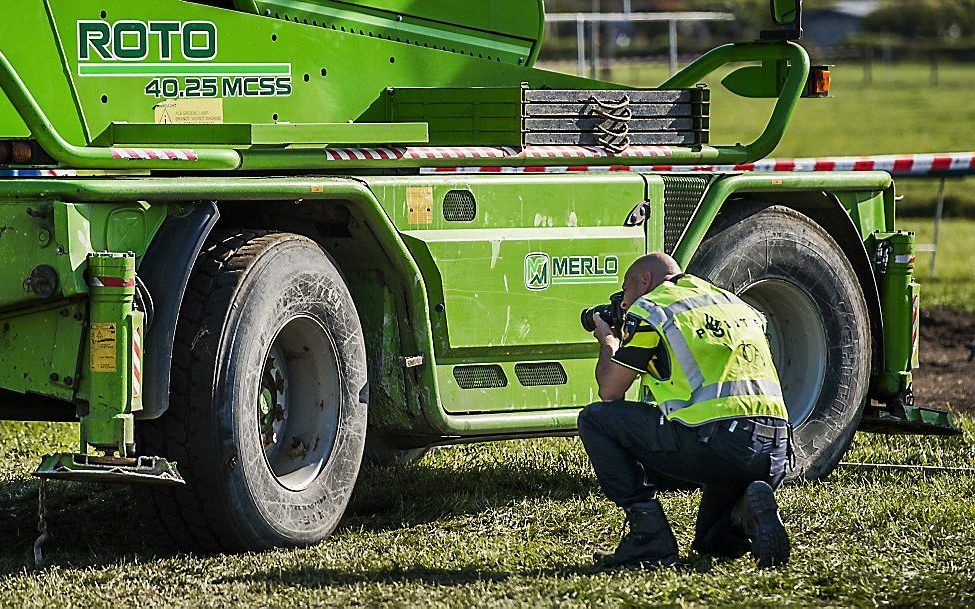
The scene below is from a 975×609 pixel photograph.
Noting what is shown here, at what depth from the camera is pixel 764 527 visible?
6324 mm

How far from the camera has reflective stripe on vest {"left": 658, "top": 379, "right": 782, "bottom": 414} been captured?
636cm

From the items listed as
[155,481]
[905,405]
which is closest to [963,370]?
[905,405]

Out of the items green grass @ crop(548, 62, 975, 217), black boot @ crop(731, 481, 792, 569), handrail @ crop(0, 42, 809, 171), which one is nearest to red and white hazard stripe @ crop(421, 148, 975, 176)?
handrail @ crop(0, 42, 809, 171)

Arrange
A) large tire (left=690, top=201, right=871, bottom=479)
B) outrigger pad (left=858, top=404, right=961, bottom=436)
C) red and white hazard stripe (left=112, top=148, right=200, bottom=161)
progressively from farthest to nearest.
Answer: outrigger pad (left=858, top=404, right=961, bottom=436) < large tire (left=690, top=201, right=871, bottom=479) < red and white hazard stripe (left=112, top=148, right=200, bottom=161)

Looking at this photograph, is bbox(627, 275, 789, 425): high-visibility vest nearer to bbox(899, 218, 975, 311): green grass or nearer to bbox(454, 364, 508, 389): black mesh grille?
bbox(454, 364, 508, 389): black mesh grille

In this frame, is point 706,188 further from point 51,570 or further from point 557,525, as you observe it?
point 51,570

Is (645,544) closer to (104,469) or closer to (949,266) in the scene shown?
(104,469)

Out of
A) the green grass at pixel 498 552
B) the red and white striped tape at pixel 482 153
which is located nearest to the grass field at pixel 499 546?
the green grass at pixel 498 552

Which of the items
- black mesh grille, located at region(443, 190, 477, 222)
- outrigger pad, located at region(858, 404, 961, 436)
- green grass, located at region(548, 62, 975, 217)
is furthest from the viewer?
green grass, located at region(548, 62, 975, 217)

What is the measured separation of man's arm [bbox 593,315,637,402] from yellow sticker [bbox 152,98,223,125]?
69.8 inches

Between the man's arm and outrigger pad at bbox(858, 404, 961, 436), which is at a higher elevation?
the man's arm

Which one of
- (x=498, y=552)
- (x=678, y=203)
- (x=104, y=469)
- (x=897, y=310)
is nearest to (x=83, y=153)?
(x=104, y=469)

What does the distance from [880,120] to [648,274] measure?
120 ft

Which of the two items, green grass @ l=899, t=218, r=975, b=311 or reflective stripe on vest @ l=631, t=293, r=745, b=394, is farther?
green grass @ l=899, t=218, r=975, b=311
